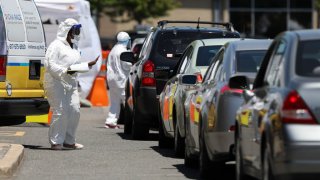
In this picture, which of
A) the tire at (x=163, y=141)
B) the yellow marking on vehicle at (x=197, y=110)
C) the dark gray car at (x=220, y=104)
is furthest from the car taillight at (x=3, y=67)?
the yellow marking on vehicle at (x=197, y=110)

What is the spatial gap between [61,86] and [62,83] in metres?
0.05

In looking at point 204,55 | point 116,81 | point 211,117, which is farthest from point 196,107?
point 116,81

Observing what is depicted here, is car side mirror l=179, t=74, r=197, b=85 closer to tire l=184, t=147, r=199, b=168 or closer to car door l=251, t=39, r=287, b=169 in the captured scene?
tire l=184, t=147, r=199, b=168

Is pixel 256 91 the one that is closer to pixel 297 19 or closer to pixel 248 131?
pixel 248 131

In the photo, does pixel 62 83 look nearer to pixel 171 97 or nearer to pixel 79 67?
pixel 79 67

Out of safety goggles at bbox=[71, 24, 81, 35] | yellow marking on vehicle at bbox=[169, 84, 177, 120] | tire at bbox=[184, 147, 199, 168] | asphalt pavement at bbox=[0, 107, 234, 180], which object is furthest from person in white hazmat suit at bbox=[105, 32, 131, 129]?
tire at bbox=[184, 147, 199, 168]

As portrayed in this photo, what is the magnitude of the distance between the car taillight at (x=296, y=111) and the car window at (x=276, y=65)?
24.5 inches

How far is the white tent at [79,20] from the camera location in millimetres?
28359

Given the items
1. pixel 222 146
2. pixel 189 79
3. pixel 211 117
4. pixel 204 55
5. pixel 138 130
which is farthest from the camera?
pixel 138 130

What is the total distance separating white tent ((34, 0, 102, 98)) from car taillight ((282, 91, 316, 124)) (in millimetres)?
19328

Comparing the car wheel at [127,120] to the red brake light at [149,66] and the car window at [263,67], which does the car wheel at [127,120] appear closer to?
the red brake light at [149,66]

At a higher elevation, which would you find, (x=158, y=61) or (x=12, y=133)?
(x=158, y=61)

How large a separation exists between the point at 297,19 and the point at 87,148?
51.7 meters

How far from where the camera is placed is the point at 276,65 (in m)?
9.95
